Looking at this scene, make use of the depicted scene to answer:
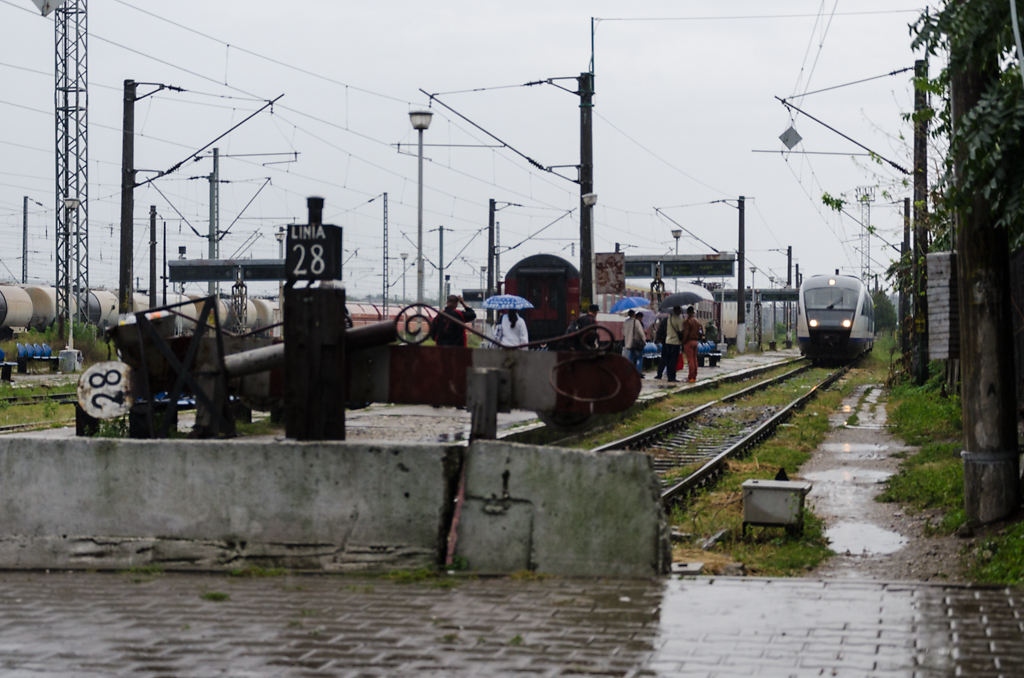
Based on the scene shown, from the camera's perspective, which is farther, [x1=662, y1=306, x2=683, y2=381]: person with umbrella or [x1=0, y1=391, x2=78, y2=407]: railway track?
[x1=662, y1=306, x2=683, y2=381]: person with umbrella

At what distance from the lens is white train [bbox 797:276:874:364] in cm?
4544

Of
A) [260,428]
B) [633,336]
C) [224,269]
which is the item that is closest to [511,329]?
[260,428]

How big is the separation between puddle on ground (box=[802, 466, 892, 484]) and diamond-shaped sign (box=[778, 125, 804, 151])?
14.4 m

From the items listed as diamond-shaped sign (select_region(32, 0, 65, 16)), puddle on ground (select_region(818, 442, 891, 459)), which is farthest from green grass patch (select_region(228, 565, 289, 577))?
diamond-shaped sign (select_region(32, 0, 65, 16))

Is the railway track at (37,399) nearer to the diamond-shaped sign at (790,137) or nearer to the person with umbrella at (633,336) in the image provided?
the person with umbrella at (633,336)

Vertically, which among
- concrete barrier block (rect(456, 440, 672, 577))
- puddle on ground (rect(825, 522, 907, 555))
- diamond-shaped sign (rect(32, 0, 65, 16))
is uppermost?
diamond-shaped sign (rect(32, 0, 65, 16))

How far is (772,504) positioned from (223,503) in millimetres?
4660

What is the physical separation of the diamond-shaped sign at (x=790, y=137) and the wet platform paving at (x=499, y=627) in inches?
884

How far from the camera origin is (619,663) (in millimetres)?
5273

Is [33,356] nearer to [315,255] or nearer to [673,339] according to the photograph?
[673,339]

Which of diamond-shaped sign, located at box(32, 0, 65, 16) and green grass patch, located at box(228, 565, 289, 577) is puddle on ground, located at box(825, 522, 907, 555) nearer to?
green grass patch, located at box(228, 565, 289, 577)

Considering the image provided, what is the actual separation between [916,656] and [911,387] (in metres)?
23.6

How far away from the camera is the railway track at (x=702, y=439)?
44.6 feet

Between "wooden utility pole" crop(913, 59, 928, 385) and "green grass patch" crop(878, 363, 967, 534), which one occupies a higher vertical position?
"wooden utility pole" crop(913, 59, 928, 385)
